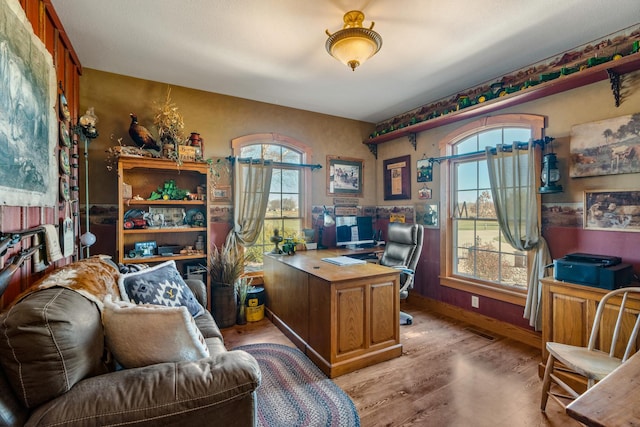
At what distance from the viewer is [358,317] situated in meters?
2.45

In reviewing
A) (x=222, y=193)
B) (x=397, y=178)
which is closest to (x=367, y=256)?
(x=397, y=178)

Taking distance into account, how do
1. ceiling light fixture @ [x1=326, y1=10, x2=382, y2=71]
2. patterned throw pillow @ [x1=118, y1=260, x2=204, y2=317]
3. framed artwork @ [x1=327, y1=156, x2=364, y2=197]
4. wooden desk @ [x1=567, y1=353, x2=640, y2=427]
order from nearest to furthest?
wooden desk @ [x1=567, y1=353, x2=640, y2=427] < patterned throw pillow @ [x1=118, y1=260, x2=204, y2=317] < ceiling light fixture @ [x1=326, y1=10, x2=382, y2=71] < framed artwork @ [x1=327, y1=156, x2=364, y2=197]

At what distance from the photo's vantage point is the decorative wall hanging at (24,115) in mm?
1308

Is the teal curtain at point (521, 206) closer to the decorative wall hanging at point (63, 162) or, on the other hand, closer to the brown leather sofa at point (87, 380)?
the brown leather sofa at point (87, 380)

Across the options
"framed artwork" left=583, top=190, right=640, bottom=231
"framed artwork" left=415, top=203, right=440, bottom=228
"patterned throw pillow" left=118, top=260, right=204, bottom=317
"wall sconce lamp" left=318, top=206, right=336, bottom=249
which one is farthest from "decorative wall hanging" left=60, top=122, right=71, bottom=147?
"framed artwork" left=583, top=190, right=640, bottom=231

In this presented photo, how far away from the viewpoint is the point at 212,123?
3.60 metres

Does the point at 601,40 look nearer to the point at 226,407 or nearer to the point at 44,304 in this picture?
the point at 226,407

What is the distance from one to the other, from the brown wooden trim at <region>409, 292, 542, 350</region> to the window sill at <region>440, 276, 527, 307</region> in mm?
242

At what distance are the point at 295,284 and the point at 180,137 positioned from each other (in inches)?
81.9

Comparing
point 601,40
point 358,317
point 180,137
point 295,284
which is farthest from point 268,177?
point 601,40

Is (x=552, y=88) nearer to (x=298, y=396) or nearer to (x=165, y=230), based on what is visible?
(x=298, y=396)

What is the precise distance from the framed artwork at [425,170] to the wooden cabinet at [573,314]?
6.28 feet

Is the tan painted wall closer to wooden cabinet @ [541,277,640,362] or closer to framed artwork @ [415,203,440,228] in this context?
framed artwork @ [415,203,440,228]

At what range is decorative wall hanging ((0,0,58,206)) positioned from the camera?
51.5 inches
